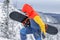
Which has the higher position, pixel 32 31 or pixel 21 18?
pixel 21 18

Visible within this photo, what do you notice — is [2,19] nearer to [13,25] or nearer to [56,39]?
[13,25]

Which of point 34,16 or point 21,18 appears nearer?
point 34,16

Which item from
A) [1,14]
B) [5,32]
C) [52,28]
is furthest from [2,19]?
[52,28]

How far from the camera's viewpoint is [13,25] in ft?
45.3

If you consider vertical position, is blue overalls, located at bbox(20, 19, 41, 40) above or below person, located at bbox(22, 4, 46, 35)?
below

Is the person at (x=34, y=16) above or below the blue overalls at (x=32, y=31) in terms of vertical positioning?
above

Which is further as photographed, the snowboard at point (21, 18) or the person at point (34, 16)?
the snowboard at point (21, 18)

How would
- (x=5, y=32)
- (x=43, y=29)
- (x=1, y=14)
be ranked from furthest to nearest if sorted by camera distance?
(x=1, y=14) → (x=5, y=32) → (x=43, y=29)

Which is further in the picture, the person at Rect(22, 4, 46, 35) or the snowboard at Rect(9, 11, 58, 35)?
the snowboard at Rect(9, 11, 58, 35)

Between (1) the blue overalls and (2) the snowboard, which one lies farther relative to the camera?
(2) the snowboard

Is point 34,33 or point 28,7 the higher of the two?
point 28,7

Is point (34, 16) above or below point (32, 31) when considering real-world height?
above

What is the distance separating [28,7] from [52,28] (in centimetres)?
41

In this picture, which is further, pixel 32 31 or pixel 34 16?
pixel 32 31
